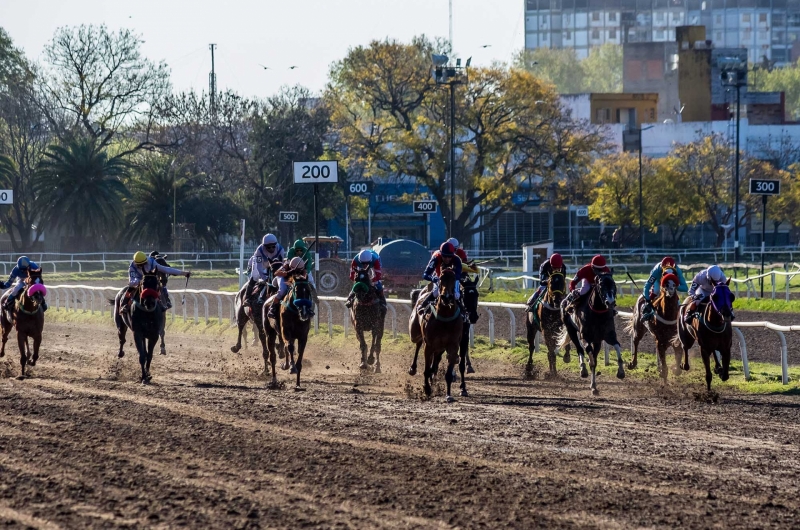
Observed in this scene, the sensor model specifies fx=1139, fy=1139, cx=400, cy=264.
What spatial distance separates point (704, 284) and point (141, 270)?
27.0 ft

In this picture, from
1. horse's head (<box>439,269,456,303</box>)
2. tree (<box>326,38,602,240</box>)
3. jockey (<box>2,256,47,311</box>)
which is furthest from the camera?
tree (<box>326,38,602,240</box>)

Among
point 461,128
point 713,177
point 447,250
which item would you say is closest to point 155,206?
point 461,128

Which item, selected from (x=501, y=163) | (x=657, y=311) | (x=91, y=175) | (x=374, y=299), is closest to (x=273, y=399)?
(x=374, y=299)

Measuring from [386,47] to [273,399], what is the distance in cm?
4282

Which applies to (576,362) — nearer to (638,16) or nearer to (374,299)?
(374,299)

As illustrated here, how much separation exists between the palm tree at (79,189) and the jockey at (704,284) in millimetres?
45534

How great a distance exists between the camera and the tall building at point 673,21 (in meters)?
161

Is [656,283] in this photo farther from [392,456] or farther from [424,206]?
[424,206]

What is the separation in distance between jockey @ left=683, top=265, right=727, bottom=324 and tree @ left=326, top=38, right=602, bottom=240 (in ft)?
126

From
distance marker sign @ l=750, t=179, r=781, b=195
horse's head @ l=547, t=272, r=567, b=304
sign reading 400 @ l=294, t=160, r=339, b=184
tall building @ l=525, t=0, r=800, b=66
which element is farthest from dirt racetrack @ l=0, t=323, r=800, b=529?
tall building @ l=525, t=0, r=800, b=66

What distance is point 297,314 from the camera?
1502 cm

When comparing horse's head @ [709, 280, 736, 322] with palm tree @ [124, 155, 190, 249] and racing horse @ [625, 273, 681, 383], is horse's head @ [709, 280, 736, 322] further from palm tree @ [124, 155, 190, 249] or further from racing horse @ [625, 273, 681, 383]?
palm tree @ [124, 155, 190, 249]

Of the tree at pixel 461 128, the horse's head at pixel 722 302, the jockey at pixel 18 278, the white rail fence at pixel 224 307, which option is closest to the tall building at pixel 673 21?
the tree at pixel 461 128

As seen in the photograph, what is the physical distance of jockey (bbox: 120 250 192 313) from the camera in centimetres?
1650
